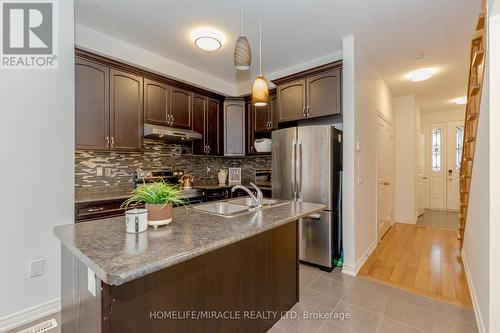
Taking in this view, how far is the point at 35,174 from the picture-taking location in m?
1.93

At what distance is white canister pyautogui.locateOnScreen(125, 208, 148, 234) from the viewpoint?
1.24 meters

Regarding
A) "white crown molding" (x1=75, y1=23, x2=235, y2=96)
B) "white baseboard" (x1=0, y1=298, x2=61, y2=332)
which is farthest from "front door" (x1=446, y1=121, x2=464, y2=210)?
"white baseboard" (x1=0, y1=298, x2=61, y2=332)

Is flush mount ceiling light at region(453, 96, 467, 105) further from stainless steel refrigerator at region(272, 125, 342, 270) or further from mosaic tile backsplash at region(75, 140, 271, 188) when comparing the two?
mosaic tile backsplash at region(75, 140, 271, 188)

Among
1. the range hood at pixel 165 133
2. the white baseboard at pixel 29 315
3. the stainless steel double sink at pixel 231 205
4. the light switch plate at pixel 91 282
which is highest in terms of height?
the range hood at pixel 165 133

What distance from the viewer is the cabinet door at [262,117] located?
3875mm

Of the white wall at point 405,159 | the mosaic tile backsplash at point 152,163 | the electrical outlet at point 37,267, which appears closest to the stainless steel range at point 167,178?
the mosaic tile backsplash at point 152,163

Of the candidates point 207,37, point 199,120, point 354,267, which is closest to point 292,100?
point 207,37

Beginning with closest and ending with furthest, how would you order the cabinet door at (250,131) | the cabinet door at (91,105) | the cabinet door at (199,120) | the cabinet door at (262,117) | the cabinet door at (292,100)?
the cabinet door at (91,105) < the cabinet door at (292,100) < the cabinet door at (199,120) < the cabinet door at (262,117) < the cabinet door at (250,131)

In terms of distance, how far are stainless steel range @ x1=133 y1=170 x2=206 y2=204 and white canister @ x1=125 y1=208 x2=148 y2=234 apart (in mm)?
1963

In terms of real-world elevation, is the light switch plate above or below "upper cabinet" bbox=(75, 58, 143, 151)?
below

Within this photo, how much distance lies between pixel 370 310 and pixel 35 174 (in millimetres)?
3051

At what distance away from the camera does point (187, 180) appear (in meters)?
3.53

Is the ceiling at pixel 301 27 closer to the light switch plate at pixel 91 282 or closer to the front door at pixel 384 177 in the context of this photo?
the front door at pixel 384 177

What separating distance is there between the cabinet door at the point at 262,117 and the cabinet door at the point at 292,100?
457 mm
